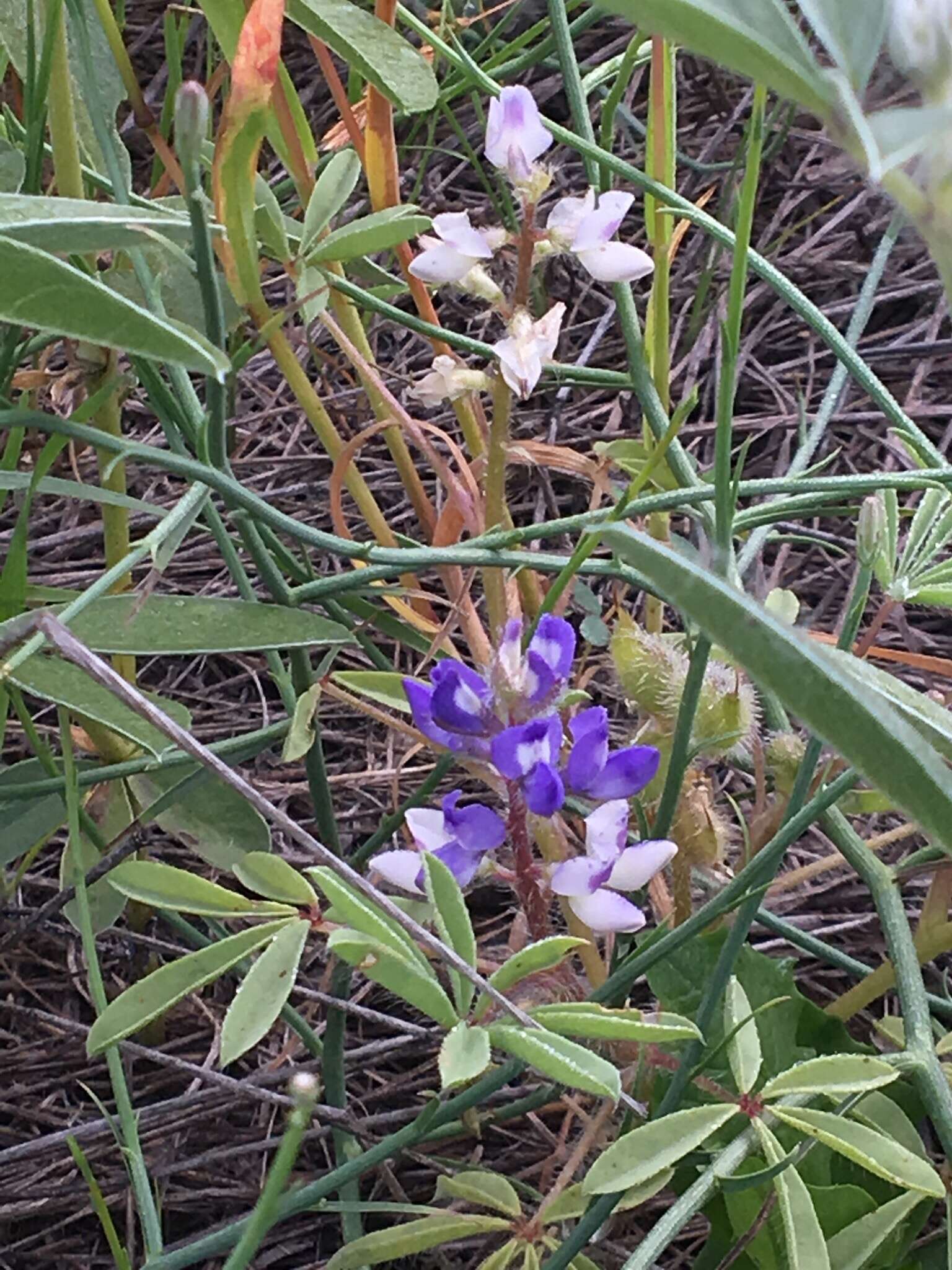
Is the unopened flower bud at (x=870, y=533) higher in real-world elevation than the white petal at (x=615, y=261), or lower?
lower

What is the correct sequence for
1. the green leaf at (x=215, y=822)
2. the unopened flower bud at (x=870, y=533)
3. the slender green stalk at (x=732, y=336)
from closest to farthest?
1. the slender green stalk at (x=732, y=336)
2. the unopened flower bud at (x=870, y=533)
3. the green leaf at (x=215, y=822)

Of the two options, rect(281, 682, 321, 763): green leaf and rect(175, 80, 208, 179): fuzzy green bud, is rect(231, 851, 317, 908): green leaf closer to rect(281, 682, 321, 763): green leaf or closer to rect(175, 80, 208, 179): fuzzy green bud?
rect(281, 682, 321, 763): green leaf

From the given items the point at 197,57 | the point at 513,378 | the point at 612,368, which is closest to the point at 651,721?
the point at 513,378

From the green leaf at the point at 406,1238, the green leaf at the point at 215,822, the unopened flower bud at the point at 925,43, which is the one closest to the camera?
the unopened flower bud at the point at 925,43

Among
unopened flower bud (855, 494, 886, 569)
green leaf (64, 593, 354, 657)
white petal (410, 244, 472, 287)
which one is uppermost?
white petal (410, 244, 472, 287)

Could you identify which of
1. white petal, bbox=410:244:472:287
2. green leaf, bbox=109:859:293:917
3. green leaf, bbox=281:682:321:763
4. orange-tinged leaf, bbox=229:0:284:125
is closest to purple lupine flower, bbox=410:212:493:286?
white petal, bbox=410:244:472:287

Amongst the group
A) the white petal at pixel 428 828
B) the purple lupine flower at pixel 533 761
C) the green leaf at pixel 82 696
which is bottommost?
the green leaf at pixel 82 696

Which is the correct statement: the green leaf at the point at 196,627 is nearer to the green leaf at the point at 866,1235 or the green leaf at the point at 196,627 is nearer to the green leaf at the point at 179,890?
the green leaf at the point at 179,890

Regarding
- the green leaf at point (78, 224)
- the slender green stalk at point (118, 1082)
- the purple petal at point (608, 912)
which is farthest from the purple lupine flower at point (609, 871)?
the green leaf at point (78, 224)
